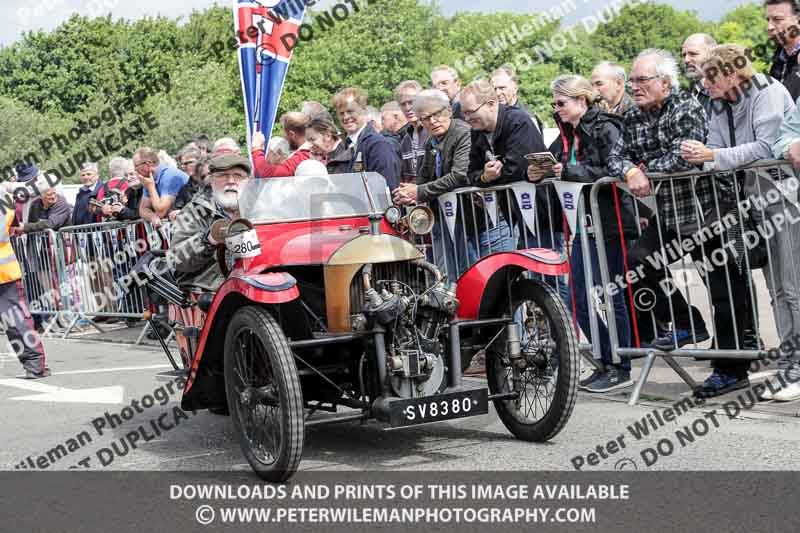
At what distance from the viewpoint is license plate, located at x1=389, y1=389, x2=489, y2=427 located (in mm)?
5773

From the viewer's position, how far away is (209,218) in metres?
7.36

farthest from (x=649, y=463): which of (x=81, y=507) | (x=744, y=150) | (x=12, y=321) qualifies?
(x=12, y=321)

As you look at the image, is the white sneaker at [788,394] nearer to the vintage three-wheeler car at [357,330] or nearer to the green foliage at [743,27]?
the vintage three-wheeler car at [357,330]

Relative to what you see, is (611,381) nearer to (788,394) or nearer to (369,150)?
(788,394)

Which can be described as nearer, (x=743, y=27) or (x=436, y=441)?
(x=436, y=441)

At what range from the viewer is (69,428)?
26.2 ft

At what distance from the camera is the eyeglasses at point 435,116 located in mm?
8843

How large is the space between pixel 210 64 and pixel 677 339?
68.3 metres

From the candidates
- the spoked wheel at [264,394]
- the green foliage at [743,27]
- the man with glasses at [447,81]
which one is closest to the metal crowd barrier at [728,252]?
the spoked wheel at [264,394]

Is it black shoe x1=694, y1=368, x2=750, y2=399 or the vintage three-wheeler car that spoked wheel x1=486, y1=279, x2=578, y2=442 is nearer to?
the vintage three-wheeler car

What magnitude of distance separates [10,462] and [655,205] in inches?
177

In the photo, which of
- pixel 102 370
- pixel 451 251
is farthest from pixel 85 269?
pixel 451 251

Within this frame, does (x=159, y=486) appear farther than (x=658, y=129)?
No

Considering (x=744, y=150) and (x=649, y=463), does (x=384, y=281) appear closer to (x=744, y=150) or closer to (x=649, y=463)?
(x=649, y=463)
